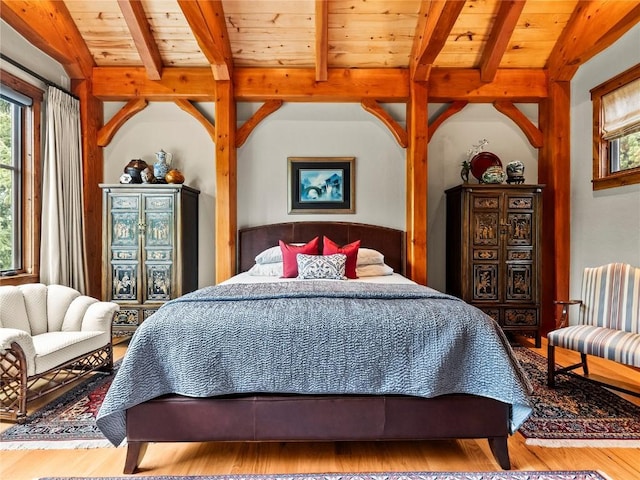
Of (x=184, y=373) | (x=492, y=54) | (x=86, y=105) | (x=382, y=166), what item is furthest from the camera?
(x=382, y=166)

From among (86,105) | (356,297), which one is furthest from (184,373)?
(86,105)

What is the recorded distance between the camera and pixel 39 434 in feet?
7.02

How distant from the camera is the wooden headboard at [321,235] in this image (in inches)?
170

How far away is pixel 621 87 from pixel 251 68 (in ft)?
11.5

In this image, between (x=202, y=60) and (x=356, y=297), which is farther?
(x=202, y=60)

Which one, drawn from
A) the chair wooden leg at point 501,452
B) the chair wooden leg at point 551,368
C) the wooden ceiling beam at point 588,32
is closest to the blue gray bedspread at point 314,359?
the chair wooden leg at point 501,452

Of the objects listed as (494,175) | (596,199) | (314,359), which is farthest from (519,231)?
(314,359)

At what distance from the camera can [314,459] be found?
1922 mm

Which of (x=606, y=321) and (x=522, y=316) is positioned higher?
(x=606, y=321)

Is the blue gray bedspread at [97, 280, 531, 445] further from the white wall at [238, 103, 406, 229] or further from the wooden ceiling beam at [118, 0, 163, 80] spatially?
the wooden ceiling beam at [118, 0, 163, 80]

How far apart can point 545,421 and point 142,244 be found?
364cm

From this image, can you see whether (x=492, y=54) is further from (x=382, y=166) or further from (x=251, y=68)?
(x=251, y=68)

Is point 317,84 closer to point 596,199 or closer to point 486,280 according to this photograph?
point 486,280

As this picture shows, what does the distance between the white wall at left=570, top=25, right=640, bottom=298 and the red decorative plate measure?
786 millimetres
